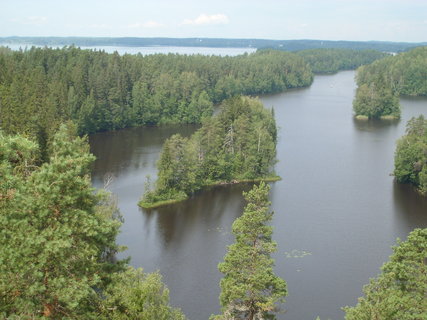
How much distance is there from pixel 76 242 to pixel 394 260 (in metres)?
10.9

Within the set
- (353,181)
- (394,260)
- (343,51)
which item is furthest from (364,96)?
(343,51)

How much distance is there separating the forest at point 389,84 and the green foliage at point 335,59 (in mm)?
36844

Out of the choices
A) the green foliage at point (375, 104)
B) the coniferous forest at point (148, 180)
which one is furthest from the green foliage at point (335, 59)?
the green foliage at point (375, 104)

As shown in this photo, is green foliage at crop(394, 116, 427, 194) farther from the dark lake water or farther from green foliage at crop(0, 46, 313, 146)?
green foliage at crop(0, 46, 313, 146)

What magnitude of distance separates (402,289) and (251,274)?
5284mm

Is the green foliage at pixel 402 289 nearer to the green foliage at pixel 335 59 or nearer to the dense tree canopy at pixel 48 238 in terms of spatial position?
the dense tree canopy at pixel 48 238

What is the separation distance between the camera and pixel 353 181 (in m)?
47.1

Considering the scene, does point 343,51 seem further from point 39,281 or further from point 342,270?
point 39,281

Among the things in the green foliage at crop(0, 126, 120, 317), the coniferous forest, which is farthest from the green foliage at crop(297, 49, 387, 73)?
the green foliage at crop(0, 126, 120, 317)

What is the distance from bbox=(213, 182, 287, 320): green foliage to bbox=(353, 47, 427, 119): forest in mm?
69183

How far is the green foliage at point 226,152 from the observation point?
43.1 metres

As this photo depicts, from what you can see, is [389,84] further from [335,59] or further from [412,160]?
[412,160]

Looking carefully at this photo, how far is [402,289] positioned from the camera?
1543 cm

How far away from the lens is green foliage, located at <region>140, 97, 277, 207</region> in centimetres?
4312
